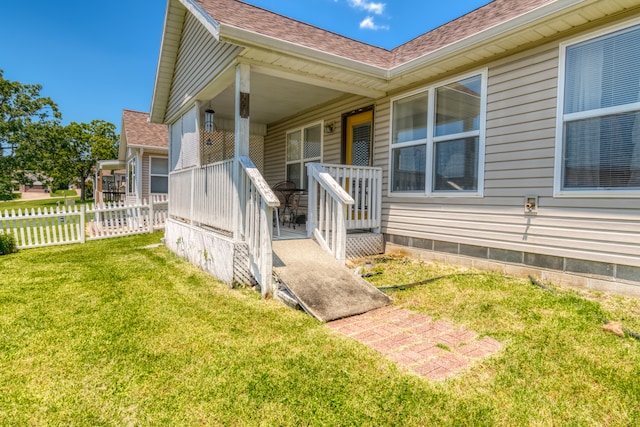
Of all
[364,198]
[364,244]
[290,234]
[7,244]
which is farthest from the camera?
[7,244]

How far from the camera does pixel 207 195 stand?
5.46 meters

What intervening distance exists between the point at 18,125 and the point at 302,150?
25.7 m

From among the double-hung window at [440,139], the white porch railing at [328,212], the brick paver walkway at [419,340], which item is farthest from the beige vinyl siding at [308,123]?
the brick paver walkway at [419,340]

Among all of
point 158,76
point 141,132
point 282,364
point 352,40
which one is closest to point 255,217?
point 282,364

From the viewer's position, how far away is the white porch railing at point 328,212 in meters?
4.64

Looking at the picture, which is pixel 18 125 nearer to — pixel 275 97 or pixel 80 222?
pixel 80 222

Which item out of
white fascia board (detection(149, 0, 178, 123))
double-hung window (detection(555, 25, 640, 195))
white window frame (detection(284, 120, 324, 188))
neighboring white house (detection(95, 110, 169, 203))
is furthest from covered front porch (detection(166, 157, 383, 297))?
neighboring white house (detection(95, 110, 169, 203))

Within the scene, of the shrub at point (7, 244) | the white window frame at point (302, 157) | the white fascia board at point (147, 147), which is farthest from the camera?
the white fascia board at point (147, 147)

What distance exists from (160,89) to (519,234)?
7810 millimetres

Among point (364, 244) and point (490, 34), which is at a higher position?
point (490, 34)

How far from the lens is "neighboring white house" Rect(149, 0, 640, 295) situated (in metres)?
3.57

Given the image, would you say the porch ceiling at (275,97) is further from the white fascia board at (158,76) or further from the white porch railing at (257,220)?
the white porch railing at (257,220)

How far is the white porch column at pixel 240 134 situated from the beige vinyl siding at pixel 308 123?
272cm

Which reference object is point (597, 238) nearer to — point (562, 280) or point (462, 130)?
Answer: point (562, 280)
